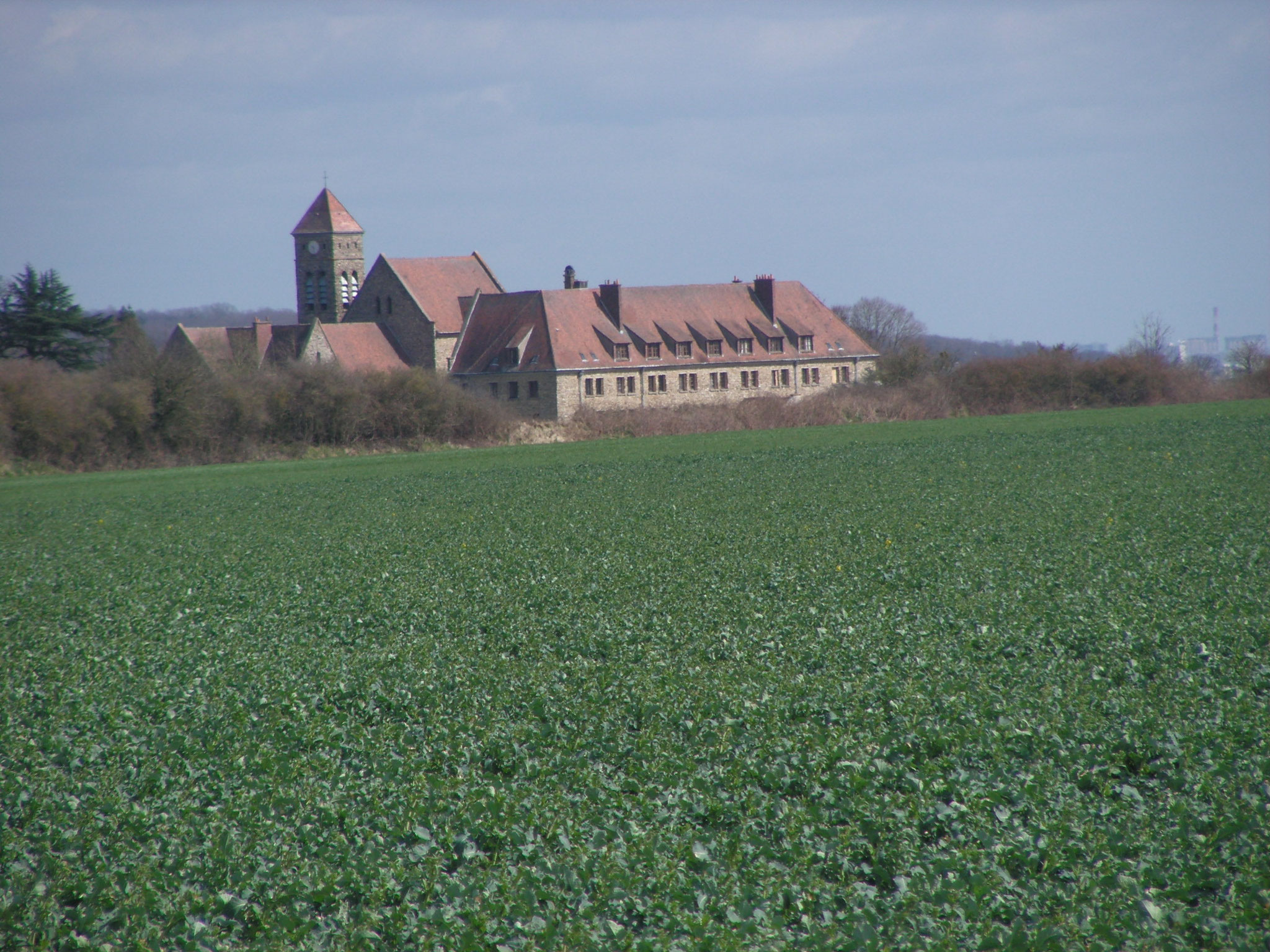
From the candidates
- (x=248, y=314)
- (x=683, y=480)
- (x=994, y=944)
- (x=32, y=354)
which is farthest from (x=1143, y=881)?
(x=248, y=314)

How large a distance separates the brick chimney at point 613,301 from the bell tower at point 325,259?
78.8 feet

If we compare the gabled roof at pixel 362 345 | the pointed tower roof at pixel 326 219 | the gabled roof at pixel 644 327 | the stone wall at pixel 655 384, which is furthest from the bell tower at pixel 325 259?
the stone wall at pixel 655 384

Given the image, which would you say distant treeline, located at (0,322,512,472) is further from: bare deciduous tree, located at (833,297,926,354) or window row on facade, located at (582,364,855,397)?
bare deciduous tree, located at (833,297,926,354)

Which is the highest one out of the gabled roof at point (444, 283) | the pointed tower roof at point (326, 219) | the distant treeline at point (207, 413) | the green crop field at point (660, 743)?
the pointed tower roof at point (326, 219)

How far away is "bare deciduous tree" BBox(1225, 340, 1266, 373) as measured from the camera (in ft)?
239

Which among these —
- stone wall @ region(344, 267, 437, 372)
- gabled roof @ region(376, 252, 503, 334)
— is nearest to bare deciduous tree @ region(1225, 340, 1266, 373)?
gabled roof @ region(376, 252, 503, 334)

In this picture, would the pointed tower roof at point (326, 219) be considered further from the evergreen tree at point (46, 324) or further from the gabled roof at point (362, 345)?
the evergreen tree at point (46, 324)

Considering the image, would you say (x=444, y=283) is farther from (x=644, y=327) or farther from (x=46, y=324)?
(x=46, y=324)

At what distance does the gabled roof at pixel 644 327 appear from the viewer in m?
73.8

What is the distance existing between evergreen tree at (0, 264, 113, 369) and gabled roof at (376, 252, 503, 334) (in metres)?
21.6

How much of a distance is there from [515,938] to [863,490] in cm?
2249

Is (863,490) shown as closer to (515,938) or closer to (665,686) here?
(665,686)

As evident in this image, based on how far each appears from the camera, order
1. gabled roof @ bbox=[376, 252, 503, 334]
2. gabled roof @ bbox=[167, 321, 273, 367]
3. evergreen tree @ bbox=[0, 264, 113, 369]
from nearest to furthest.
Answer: evergreen tree @ bbox=[0, 264, 113, 369] < gabled roof @ bbox=[167, 321, 273, 367] < gabled roof @ bbox=[376, 252, 503, 334]

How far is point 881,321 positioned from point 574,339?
63.2m
